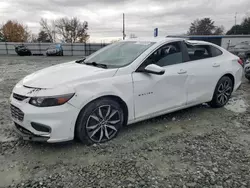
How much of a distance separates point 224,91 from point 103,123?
2.89m

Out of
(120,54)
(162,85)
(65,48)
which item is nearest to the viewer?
(162,85)

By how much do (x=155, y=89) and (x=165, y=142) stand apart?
0.82 meters

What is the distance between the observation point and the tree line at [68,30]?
50.8 m

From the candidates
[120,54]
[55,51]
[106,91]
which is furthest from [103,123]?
[55,51]

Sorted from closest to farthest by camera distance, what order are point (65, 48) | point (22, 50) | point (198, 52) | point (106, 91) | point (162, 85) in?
1. point (106, 91)
2. point (162, 85)
3. point (198, 52)
4. point (22, 50)
5. point (65, 48)

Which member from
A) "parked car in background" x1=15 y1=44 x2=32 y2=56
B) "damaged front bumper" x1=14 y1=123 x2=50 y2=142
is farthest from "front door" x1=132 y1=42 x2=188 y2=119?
"parked car in background" x1=15 y1=44 x2=32 y2=56

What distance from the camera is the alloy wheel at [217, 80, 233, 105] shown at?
4613mm

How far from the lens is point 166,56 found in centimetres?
379

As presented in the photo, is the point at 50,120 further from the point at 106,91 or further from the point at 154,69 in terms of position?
the point at 154,69

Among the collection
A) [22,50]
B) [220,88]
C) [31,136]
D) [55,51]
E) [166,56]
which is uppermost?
[22,50]

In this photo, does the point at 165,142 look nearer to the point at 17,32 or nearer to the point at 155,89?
the point at 155,89

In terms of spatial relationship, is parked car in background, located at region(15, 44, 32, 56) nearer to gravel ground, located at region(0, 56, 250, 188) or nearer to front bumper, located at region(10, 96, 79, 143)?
gravel ground, located at region(0, 56, 250, 188)

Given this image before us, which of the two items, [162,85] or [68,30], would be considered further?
[68,30]

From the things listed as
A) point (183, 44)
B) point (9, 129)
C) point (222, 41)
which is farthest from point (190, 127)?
point (222, 41)
